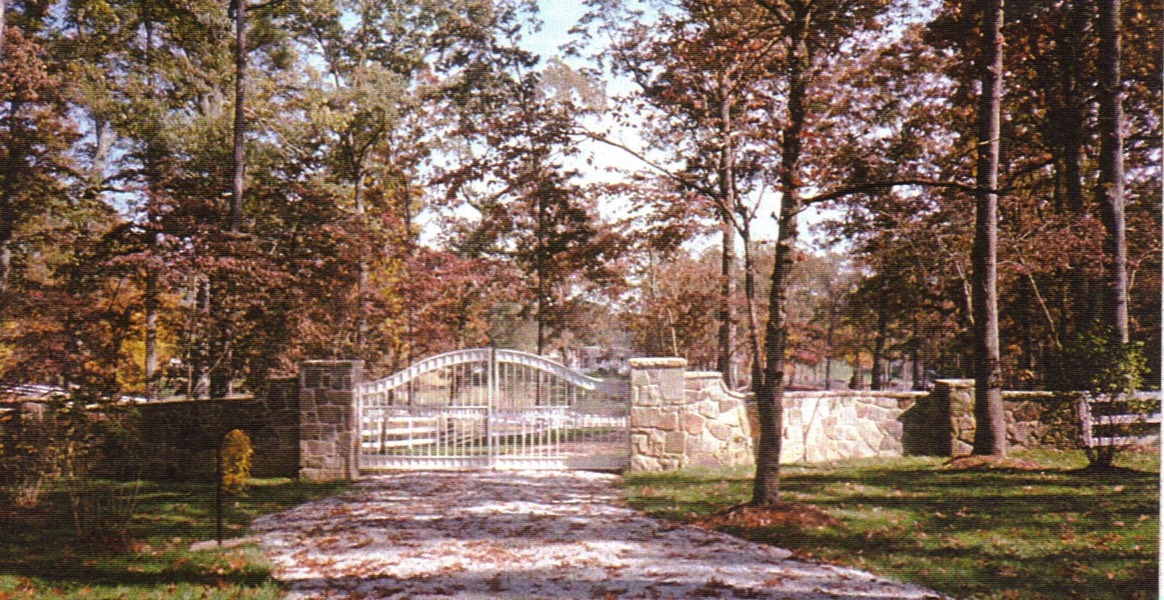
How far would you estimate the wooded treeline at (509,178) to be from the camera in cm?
490

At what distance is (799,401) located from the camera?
277 inches

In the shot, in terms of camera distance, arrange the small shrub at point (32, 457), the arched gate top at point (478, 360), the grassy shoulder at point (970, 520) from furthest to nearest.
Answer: the arched gate top at point (478, 360), the small shrub at point (32, 457), the grassy shoulder at point (970, 520)

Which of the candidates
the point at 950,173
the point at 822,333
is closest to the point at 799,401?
the point at 950,173

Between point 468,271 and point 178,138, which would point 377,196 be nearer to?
point 468,271

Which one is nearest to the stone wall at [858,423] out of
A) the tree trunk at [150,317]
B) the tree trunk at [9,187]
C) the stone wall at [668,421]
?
the stone wall at [668,421]

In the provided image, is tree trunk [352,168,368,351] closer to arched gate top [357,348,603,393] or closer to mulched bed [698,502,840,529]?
arched gate top [357,348,603,393]

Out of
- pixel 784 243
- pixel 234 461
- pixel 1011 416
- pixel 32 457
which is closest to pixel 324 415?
pixel 234 461

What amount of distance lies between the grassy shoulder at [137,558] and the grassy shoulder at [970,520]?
2703 mm

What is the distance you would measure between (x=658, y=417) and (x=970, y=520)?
9.86 feet

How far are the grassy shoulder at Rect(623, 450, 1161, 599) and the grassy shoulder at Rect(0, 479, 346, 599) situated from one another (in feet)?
8.87

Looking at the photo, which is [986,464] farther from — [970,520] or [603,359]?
[603,359]

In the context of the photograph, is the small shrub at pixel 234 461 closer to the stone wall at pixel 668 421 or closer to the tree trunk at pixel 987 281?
the stone wall at pixel 668 421

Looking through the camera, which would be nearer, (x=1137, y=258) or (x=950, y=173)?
(x=1137, y=258)

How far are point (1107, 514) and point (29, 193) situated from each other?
740 cm
